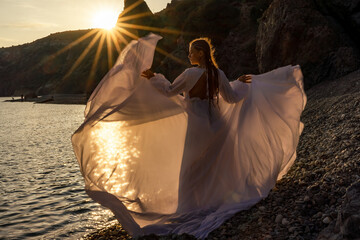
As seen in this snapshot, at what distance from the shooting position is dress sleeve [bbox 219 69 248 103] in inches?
183

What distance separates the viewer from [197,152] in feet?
15.4

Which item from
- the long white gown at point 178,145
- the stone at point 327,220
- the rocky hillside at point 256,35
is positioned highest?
the rocky hillside at point 256,35

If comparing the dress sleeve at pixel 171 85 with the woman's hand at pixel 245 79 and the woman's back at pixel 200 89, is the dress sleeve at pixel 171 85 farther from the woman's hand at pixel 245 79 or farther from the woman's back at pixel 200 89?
the woman's hand at pixel 245 79

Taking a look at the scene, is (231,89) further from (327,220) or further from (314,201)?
(327,220)

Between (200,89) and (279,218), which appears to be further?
(200,89)

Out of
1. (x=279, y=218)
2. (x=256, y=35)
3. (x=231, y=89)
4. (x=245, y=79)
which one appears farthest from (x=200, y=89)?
(x=256, y=35)

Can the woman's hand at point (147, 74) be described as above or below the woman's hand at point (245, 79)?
above

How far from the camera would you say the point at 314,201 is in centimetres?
400

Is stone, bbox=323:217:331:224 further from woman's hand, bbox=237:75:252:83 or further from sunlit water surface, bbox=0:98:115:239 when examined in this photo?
sunlit water surface, bbox=0:98:115:239

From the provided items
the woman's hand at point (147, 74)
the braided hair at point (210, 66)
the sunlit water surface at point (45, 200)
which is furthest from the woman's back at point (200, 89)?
the sunlit water surface at point (45, 200)

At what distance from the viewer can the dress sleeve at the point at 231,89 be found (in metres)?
4.64

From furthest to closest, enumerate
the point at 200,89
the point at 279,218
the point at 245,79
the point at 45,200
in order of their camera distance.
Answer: the point at 45,200 < the point at 245,79 < the point at 200,89 < the point at 279,218

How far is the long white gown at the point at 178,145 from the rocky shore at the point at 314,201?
0.25 metres

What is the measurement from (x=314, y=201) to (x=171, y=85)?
2322 millimetres
